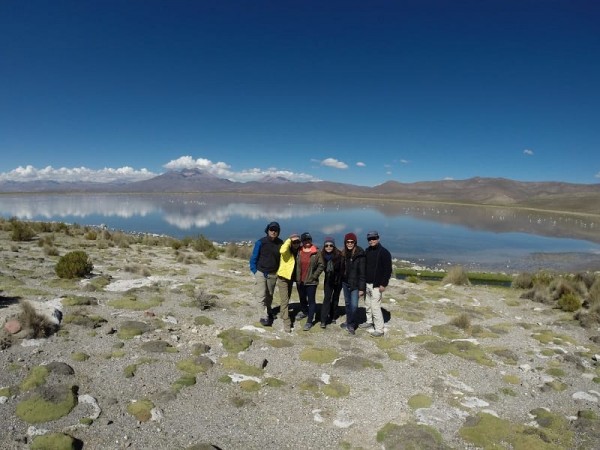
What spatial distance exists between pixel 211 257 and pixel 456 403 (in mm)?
13903

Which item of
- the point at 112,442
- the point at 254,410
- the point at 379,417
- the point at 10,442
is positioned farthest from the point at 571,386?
the point at 10,442

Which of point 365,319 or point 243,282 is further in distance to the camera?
point 243,282

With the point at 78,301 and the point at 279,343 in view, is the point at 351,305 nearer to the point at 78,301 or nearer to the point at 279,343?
the point at 279,343

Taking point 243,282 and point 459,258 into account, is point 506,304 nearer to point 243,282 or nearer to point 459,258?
point 243,282

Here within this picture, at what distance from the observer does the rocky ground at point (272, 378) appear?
4.57 metres

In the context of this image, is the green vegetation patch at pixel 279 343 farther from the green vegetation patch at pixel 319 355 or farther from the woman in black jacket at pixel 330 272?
the woman in black jacket at pixel 330 272

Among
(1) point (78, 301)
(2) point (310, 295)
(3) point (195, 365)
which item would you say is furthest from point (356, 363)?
(1) point (78, 301)

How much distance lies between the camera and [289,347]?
23.7 feet

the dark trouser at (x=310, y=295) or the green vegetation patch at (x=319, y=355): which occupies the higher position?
the dark trouser at (x=310, y=295)

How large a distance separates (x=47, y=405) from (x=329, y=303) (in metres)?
5.40

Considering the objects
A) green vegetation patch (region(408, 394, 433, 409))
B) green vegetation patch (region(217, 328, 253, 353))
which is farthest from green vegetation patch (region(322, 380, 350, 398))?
green vegetation patch (region(217, 328, 253, 353))

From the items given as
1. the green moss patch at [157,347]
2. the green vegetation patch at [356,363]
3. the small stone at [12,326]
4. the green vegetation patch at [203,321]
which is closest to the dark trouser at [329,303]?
the green vegetation patch at [356,363]

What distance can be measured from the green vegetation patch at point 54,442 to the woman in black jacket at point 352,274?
5428mm

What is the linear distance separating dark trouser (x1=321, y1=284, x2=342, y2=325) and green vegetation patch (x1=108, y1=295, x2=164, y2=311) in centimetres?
394
